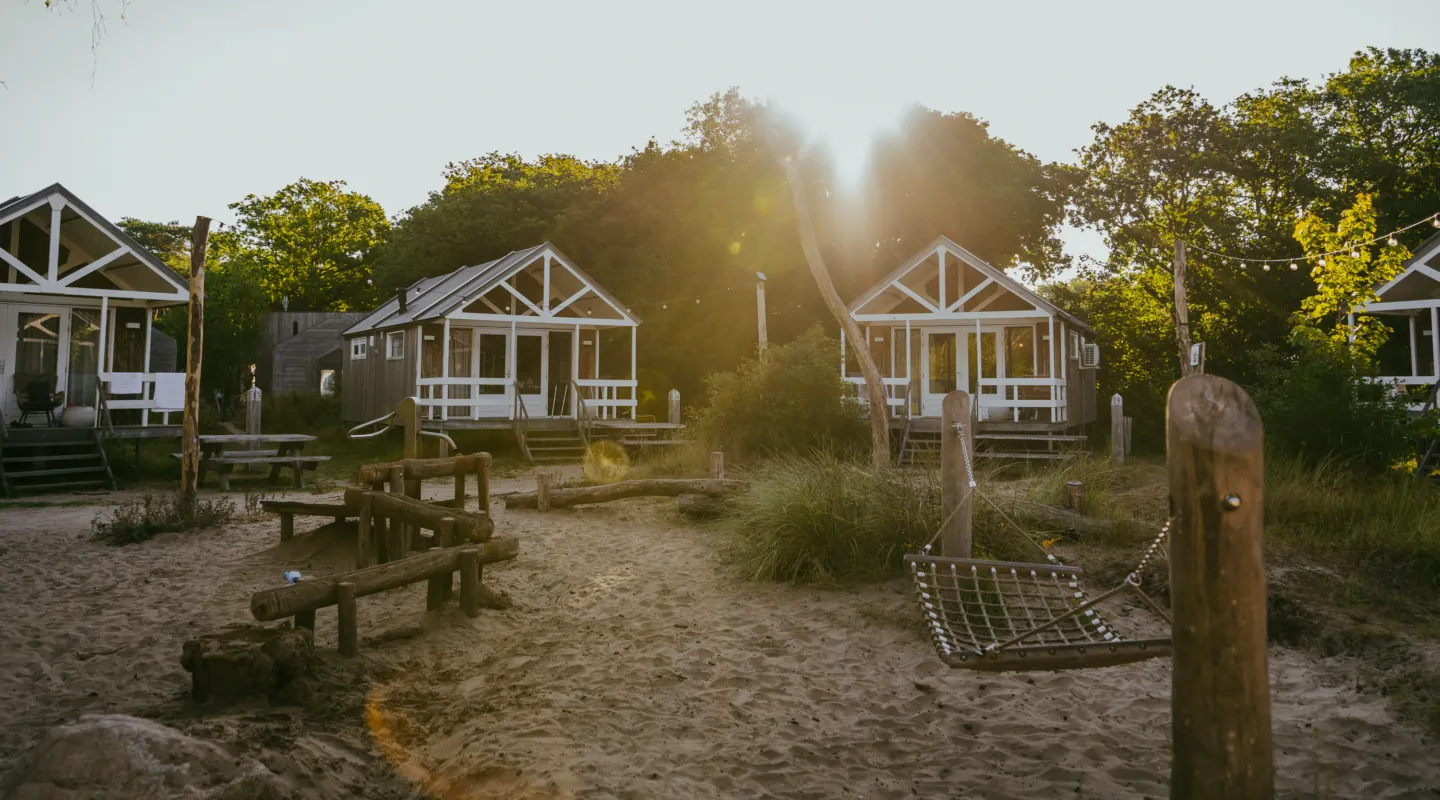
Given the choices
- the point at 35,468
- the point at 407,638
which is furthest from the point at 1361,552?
the point at 35,468

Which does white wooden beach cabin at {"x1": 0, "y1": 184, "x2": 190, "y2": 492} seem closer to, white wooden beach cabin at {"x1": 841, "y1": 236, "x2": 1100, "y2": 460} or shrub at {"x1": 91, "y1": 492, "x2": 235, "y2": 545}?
shrub at {"x1": 91, "y1": 492, "x2": 235, "y2": 545}

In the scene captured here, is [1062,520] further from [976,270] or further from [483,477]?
[976,270]

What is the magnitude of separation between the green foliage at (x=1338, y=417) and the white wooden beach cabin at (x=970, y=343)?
8.11 m

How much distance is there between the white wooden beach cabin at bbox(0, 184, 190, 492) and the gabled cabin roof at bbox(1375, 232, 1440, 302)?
78.9ft

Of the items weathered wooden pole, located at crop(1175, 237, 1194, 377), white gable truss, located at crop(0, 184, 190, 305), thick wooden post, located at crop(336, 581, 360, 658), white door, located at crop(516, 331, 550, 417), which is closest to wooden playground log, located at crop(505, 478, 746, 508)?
thick wooden post, located at crop(336, 581, 360, 658)

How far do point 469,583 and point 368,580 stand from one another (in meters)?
1.14

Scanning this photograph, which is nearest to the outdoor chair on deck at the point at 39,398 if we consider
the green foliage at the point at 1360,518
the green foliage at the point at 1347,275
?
the green foliage at the point at 1360,518

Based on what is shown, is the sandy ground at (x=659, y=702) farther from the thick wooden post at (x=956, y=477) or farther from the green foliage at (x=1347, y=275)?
the green foliage at (x=1347, y=275)

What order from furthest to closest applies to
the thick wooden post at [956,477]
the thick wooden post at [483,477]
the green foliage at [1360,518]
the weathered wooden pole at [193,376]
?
the weathered wooden pole at [193,376], the thick wooden post at [483,477], the green foliage at [1360,518], the thick wooden post at [956,477]

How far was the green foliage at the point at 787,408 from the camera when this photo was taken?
16938 mm

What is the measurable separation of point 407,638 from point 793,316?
85.4 ft

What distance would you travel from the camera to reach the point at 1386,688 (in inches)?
215

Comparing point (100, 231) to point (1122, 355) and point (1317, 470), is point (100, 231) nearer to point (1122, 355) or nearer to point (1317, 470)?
point (1317, 470)

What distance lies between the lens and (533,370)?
2491 centimetres
